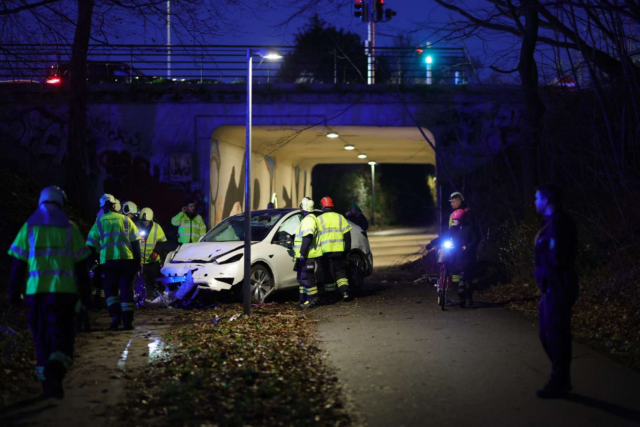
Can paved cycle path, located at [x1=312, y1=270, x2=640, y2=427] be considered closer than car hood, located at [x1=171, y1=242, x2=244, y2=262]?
Yes

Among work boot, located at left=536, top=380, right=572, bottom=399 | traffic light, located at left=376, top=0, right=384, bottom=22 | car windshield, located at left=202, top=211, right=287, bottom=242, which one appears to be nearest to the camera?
work boot, located at left=536, top=380, right=572, bottom=399

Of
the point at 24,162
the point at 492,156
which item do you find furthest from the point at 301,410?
the point at 24,162

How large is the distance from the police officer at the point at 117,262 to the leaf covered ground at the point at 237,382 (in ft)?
2.85

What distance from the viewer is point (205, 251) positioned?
43.3ft

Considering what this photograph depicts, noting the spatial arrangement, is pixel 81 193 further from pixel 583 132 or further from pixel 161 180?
pixel 583 132

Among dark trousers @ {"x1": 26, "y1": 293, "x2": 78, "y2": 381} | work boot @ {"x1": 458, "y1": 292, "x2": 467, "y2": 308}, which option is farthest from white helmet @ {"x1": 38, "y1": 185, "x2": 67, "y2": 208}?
work boot @ {"x1": 458, "y1": 292, "x2": 467, "y2": 308}

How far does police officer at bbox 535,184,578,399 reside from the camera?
661cm

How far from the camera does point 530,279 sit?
13914 mm

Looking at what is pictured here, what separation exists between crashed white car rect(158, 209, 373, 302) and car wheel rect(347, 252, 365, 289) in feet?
4.64

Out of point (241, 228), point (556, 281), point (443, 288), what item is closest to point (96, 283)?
point (241, 228)

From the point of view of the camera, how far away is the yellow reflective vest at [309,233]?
1294cm

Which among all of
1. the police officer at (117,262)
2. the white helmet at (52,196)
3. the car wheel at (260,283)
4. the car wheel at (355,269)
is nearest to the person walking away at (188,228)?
the car wheel at (355,269)

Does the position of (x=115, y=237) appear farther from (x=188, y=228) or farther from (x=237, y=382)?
(x=188, y=228)

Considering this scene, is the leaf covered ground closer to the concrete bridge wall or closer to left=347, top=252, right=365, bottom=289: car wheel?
left=347, top=252, right=365, bottom=289: car wheel
